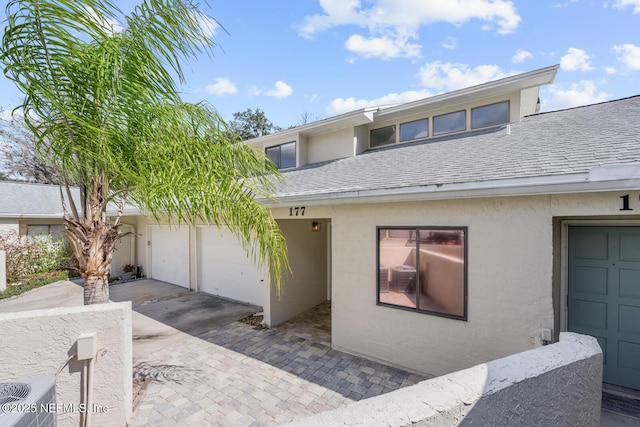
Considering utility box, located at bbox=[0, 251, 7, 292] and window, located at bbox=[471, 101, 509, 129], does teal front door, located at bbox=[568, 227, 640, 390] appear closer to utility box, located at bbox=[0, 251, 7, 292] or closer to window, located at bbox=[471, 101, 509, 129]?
window, located at bbox=[471, 101, 509, 129]

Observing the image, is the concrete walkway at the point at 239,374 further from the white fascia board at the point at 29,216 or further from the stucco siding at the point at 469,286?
the white fascia board at the point at 29,216

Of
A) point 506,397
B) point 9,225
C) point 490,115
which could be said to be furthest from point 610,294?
point 9,225

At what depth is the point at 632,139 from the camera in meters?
4.27

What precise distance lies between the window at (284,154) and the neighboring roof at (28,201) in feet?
44.0

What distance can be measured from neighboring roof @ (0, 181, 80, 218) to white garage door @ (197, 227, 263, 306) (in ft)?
34.6

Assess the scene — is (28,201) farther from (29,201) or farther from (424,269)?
(424,269)

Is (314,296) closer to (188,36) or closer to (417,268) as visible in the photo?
(417,268)

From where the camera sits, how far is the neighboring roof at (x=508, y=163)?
11.9ft

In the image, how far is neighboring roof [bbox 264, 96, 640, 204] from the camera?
143 inches

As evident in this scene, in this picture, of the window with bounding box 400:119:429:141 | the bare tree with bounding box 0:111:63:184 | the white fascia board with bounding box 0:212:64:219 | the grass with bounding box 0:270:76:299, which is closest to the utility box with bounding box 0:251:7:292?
the grass with bounding box 0:270:76:299

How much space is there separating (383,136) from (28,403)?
31.2ft

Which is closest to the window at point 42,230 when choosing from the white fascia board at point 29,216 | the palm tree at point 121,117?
the white fascia board at point 29,216

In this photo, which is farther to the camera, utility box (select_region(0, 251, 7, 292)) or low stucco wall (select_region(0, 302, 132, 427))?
utility box (select_region(0, 251, 7, 292))

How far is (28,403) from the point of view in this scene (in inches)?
87.4
